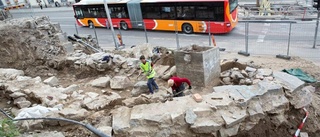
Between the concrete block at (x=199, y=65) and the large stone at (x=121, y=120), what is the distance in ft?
9.58

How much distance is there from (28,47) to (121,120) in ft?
26.5

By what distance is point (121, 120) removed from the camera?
5.12m

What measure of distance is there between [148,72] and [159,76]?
141 cm

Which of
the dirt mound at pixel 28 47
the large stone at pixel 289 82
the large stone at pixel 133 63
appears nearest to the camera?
the large stone at pixel 289 82

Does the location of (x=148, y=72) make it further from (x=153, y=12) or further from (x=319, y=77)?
(x=153, y=12)

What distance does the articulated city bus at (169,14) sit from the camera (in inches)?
623

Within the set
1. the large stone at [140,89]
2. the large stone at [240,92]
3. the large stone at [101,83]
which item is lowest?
the large stone at [140,89]

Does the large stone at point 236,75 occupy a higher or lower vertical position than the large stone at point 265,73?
lower

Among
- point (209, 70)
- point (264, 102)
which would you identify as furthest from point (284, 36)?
point (264, 102)

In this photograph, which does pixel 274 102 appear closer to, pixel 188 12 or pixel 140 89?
pixel 140 89

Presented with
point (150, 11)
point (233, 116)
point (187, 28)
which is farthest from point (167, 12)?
point (233, 116)

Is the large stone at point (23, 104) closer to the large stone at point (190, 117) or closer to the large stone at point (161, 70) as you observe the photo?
the large stone at point (161, 70)

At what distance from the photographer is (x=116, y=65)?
1027cm

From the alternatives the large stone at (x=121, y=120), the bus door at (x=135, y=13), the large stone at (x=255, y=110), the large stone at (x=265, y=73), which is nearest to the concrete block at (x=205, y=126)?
the large stone at (x=255, y=110)
